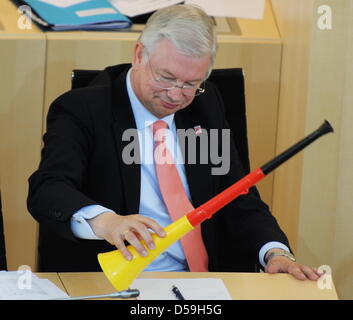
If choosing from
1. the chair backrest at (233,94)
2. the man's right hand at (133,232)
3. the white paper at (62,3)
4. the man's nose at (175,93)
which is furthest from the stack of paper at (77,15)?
the man's right hand at (133,232)

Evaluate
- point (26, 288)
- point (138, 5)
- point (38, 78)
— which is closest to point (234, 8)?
point (138, 5)

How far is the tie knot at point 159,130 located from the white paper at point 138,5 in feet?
2.62

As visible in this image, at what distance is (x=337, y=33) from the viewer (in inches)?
105

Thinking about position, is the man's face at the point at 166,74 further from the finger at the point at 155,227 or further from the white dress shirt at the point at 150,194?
the finger at the point at 155,227

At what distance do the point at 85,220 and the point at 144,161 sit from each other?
0.39 meters

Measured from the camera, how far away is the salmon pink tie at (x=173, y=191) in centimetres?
225

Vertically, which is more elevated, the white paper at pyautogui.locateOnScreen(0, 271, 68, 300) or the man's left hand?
the white paper at pyautogui.locateOnScreen(0, 271, 68, 300)

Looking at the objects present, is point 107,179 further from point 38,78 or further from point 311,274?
point 38,78

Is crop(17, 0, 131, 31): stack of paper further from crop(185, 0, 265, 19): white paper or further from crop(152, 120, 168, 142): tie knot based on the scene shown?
crop(152, 120, 168, 142): tie knot

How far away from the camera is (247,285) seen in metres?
1.95

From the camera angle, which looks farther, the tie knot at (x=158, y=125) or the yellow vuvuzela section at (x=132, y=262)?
the tie knot at (x=158, y=125)

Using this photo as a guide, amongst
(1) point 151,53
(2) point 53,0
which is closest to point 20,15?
(2) point 53,0

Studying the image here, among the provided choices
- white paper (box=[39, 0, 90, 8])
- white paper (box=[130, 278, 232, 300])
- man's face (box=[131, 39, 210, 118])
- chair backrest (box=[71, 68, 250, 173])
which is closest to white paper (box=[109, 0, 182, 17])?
white paper (box=[39, 0, 90, 8])

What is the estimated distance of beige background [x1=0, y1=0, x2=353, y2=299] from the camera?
2715 millimetres
